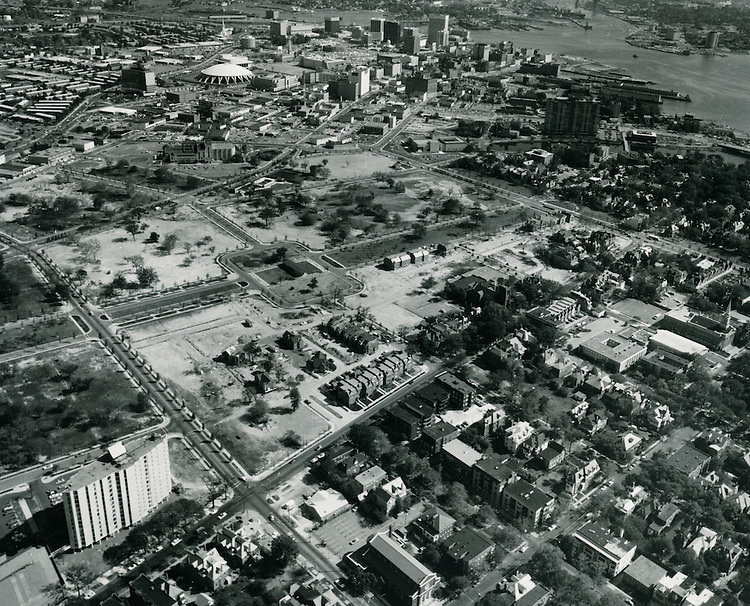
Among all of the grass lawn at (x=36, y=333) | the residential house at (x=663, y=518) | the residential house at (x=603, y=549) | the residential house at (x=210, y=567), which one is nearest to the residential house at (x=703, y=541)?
the residential house at (x=663, y=518)

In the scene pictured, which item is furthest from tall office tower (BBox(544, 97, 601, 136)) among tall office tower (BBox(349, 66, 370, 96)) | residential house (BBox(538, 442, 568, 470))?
residential house (BBox(538, 442, 568, 470))

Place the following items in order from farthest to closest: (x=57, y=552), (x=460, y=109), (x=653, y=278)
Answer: (x=460, y=109) → (x=653, y=278) → (x=57, y=552)

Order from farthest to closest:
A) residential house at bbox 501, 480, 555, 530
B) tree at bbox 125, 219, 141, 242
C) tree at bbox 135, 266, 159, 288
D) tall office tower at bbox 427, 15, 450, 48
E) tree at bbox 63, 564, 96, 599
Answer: tall office tower at bbox 427, 15, 450, 48
tree at bbox 125, 219, 141, 242
tree at bbox 135, 266, 159, 288
residential house at bbox 501, 480, 555, 530
tree at bbox 63, 564, 96, 599

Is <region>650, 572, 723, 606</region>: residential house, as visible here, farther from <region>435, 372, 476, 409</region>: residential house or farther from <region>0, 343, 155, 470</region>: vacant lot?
<region>0, 343, 155, 470</region>: vacant lot

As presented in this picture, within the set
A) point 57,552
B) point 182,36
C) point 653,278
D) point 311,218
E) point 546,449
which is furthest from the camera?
point 182,36

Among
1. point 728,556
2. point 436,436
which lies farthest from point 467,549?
point 728,556

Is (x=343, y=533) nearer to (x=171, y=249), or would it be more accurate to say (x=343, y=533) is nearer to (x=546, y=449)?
(x=546, y=449)

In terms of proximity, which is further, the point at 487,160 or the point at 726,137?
the point at 726,137

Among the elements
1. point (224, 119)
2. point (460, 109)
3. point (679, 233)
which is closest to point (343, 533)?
point (679, 233)
